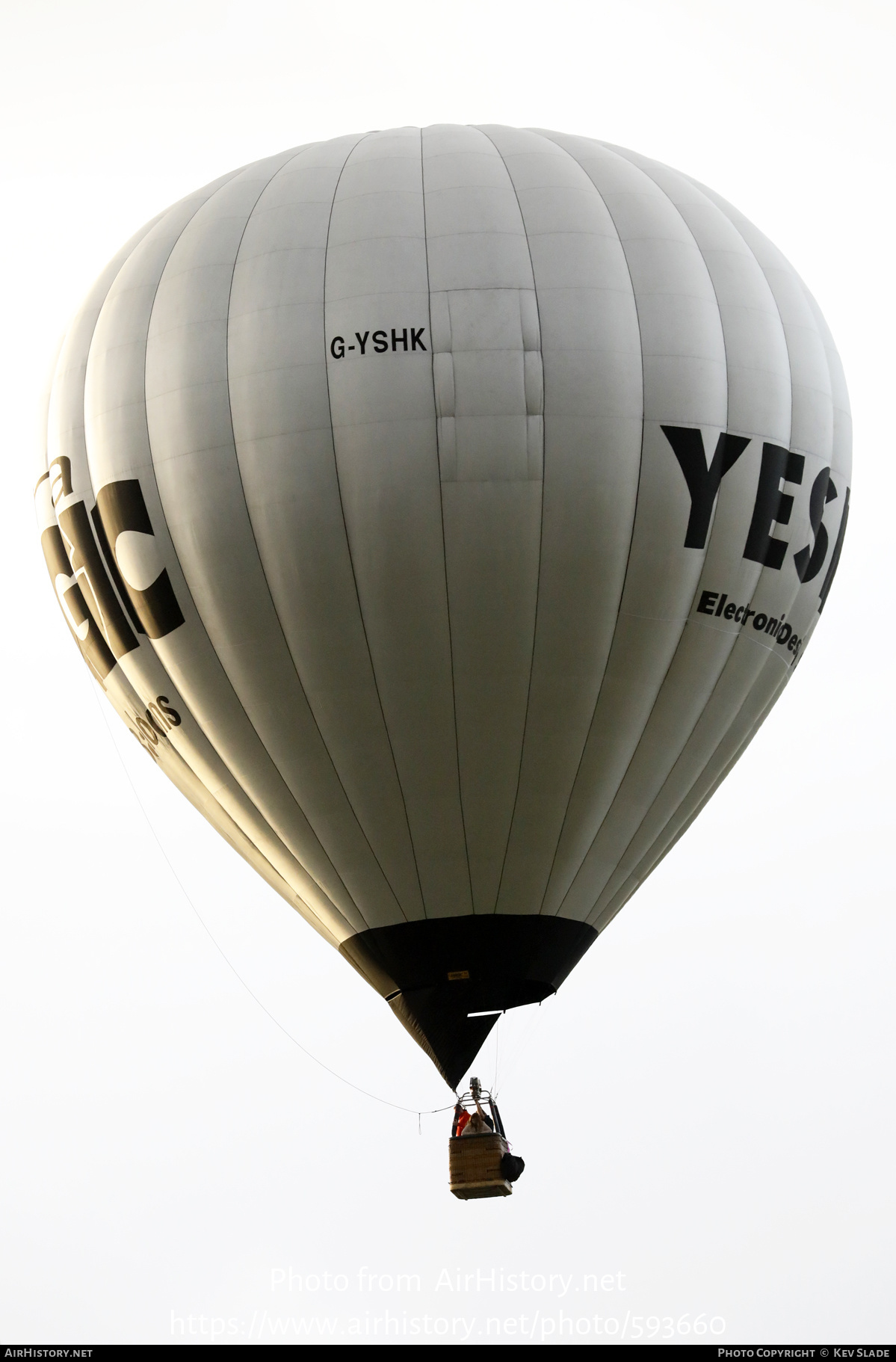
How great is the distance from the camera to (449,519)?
17.7 m

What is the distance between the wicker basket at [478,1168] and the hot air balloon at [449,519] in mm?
594

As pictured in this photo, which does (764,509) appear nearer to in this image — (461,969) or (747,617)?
(747,617)

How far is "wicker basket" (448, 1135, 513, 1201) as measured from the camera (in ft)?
61.3

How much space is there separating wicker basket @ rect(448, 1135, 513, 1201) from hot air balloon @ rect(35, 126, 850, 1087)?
0.59 meters

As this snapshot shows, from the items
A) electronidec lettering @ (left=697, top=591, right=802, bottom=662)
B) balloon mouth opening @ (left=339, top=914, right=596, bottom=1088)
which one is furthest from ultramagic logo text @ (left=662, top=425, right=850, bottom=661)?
balloon mouth opening @ (left=339, top=914, right=596, bottom=1088)

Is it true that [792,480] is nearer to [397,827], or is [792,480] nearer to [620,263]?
[620,263]

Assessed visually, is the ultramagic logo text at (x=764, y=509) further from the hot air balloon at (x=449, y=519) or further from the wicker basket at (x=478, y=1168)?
the wicker basket at (x=478, y=1168)

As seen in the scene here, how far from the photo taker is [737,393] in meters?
18.4

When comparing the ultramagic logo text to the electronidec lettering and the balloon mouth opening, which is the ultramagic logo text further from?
the balloon mouth opening

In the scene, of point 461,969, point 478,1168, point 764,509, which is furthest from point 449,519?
point 478,1168

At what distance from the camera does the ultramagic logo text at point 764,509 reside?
18.1 metres

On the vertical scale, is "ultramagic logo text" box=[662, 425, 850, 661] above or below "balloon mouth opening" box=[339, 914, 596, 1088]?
above

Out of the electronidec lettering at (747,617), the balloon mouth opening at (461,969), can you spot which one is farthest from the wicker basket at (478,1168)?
the electronidec lettering at (747,617)

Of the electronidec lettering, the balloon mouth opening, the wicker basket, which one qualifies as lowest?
the wicker basket
